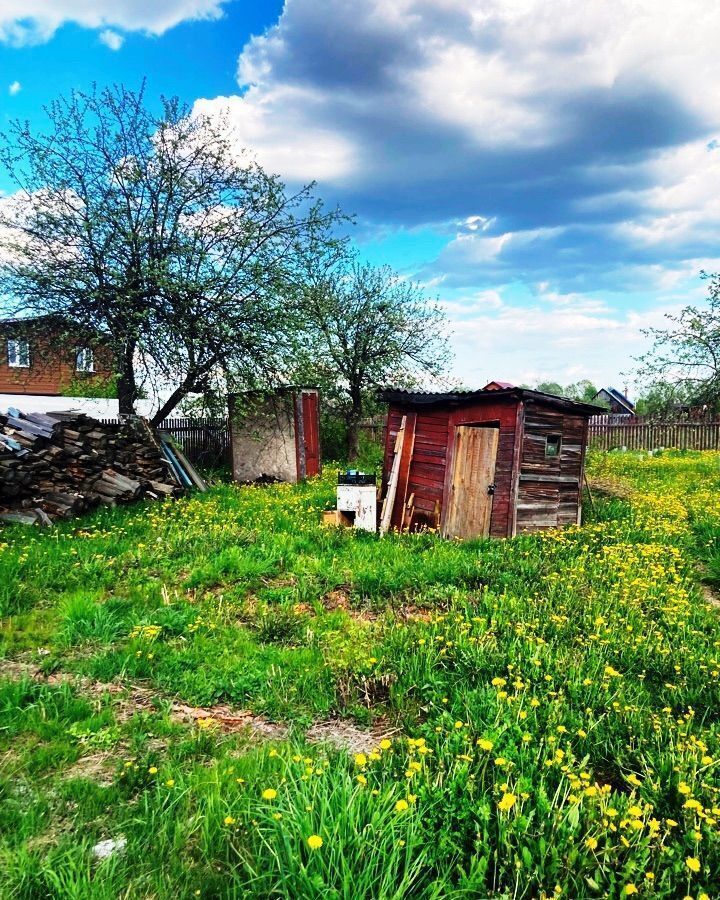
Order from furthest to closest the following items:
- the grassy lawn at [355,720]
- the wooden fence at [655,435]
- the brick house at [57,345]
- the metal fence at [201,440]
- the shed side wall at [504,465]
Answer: the wooden fence at [655,435] → the metal fence at [201,440] → the brick house at [57,345] → the shed side wall at [504,465] → the grassy lawn at [355,720]

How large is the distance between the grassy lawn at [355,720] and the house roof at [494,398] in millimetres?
2945

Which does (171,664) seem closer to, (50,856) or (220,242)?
(50,856)

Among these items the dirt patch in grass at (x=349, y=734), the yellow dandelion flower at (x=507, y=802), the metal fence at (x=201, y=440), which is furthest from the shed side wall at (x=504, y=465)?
the metal fence at (x=201, y=440)

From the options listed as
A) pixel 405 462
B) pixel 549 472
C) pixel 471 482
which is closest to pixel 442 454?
pixel 471 482

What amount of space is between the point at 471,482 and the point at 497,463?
644 millimetres

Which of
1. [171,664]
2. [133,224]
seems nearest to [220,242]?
[133,224]

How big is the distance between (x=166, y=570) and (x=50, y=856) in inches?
202

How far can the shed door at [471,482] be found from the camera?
11023mm

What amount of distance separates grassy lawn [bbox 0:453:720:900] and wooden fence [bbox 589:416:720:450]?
19128 millimetres

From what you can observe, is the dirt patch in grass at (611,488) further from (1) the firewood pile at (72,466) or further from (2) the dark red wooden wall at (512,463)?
(1) the firewood pile at (72,466)

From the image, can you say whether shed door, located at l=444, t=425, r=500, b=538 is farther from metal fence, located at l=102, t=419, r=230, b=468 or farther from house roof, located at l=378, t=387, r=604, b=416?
metal fence, located at l=102, t=419, r=230, b=468

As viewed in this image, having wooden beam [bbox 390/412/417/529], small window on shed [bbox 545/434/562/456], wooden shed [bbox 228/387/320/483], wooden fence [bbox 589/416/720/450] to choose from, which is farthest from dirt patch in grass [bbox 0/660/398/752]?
wooden fence [bbox 589/416/720/450]

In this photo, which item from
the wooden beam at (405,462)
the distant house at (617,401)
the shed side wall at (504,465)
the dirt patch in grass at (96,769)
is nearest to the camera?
the dirt patch in grass at (96,769)

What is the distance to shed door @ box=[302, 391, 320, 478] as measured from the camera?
59.2 feet
